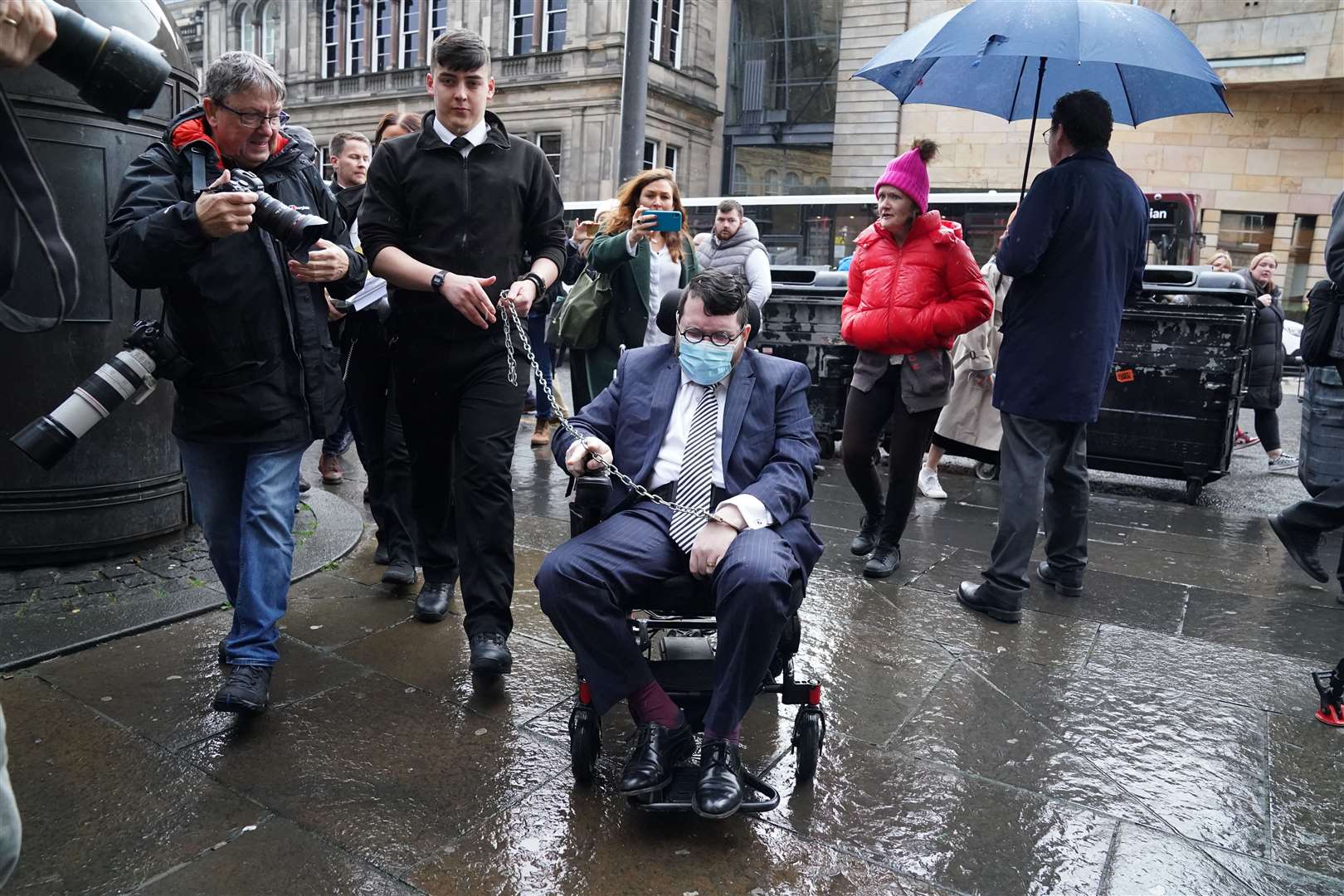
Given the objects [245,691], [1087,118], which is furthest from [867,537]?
[245,691]

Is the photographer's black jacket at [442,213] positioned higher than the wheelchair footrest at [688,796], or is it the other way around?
the photographer's black jacket at [442,213]

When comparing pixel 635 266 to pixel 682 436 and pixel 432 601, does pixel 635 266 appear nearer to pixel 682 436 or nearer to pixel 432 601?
pixel 432 601

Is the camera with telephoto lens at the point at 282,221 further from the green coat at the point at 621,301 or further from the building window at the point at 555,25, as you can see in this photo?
the building window at the point at 555,25

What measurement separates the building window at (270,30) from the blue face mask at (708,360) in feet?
130

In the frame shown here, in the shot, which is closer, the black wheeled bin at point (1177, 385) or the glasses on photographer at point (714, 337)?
the glasses on photographer at point (714, 337)

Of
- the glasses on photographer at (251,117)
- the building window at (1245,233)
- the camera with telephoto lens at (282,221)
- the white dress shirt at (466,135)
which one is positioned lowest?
the camera with telephoto lens at (282,221)

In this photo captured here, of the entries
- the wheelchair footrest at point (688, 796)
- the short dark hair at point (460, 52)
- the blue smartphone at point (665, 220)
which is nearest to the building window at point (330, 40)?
the blue smartphone at point (665, 220)

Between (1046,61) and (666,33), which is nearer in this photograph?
(1046,61)

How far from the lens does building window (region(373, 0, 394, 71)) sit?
3428 cm

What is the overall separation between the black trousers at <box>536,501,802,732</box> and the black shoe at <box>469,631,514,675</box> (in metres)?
0.66

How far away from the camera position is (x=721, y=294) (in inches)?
123

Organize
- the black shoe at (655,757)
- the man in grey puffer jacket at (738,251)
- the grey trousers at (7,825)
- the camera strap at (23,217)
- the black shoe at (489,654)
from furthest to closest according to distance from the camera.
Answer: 1. the man in grey puffer jacket at (738,251)
2. the black shoe at (489,654)
3. the black shoe at (655,757)
4. the camera strap at (23,217)
5. the grey trousers at (7,825)

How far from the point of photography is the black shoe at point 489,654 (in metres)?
3.39

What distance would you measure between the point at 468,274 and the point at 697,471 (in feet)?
3.85
